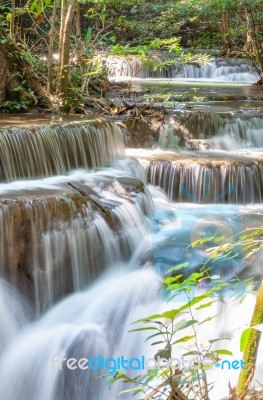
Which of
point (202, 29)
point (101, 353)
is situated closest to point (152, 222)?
point (101, 353)

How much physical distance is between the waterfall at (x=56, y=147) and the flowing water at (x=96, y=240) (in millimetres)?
15

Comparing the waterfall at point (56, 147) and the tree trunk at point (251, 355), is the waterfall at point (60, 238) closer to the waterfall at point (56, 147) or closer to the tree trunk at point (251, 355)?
the waterfall at point (56, 147)

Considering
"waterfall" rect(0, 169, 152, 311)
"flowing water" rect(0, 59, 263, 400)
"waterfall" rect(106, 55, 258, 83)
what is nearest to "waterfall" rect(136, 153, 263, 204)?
"flowing water" rect(0, 59, 263, 400)

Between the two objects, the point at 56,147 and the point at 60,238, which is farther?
the point at 56,147

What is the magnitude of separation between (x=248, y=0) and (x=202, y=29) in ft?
35.9

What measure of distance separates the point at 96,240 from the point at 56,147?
1894 mm

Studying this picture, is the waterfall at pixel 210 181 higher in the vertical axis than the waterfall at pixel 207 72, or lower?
lower

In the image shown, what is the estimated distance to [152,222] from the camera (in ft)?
21.0

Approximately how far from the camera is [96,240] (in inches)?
210

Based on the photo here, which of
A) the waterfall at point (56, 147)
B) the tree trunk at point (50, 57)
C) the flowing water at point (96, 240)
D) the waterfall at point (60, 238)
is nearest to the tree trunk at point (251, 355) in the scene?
the flowing water at point (96, 240)

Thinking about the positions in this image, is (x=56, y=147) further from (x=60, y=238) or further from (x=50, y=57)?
(x=50, y=57)

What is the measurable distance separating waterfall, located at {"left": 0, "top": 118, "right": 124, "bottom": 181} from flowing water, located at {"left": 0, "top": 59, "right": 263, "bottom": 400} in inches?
0.6

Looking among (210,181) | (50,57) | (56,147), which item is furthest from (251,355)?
(50,57)

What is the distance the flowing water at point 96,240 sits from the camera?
428cm
